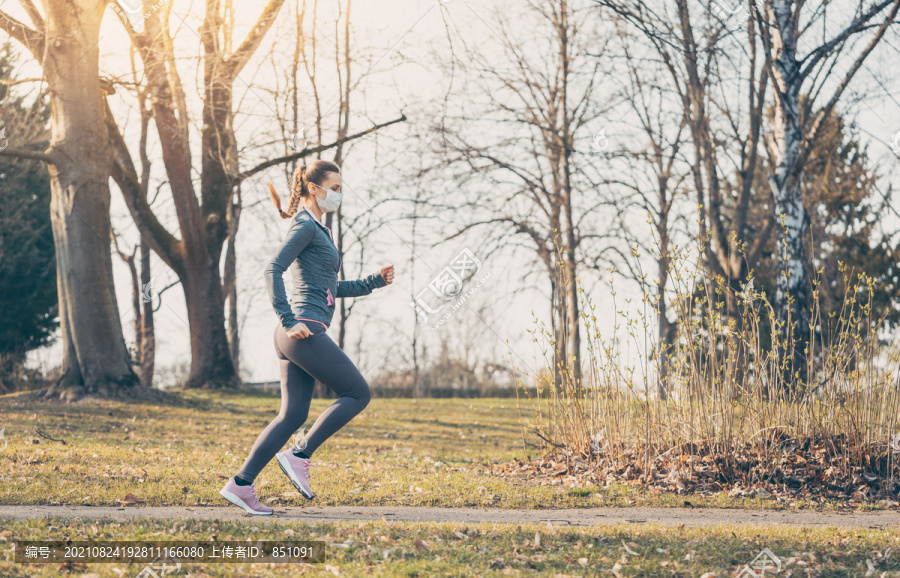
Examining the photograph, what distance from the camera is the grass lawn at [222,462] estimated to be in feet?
21.5

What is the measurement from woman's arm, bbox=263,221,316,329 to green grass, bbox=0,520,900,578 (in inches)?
53.1

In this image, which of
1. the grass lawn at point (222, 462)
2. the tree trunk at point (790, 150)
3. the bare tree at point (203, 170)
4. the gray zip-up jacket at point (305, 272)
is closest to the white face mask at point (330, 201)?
the gray zip-up jacket at point (305, 272)

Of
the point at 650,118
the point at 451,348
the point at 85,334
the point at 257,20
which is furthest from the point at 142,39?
the point at 451,348

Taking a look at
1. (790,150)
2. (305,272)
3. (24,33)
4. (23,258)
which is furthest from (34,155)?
(790,150)

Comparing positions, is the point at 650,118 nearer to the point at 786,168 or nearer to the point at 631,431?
the point at 786,168

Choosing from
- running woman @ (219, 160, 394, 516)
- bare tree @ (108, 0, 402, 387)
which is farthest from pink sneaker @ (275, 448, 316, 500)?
bare tree @ (108, 0, 402, 387)

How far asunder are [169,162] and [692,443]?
13212 mm

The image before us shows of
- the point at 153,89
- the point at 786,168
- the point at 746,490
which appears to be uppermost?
the point at 153,89

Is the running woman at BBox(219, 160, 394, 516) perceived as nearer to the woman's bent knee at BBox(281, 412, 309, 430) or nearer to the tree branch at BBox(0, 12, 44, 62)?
the woman's bent knee at BBox(281, 412, 309, 430)

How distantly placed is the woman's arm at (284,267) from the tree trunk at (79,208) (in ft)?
31.6

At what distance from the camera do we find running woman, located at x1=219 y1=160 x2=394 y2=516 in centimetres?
510

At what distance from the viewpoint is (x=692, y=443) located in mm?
7523

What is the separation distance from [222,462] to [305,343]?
3853mm

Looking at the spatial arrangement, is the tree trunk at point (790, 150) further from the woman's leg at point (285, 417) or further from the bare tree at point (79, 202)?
the bare tree at point (79, 202)
